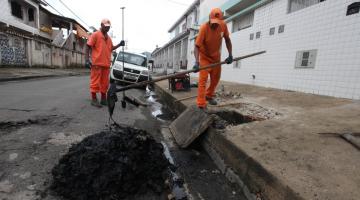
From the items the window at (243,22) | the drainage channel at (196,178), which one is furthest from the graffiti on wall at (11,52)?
the drainage channel at (196,178)

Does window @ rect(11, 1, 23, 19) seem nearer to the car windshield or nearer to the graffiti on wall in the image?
the graffiti on wall

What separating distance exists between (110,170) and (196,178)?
0.79 meters

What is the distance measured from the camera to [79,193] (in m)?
1.55

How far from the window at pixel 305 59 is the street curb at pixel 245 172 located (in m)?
3.98

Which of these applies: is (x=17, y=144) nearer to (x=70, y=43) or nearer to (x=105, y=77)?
(x=105, y=77)

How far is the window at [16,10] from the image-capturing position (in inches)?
699

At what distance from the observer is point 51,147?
2285 mm

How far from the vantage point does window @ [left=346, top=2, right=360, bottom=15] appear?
Answer: 4194 millimetres

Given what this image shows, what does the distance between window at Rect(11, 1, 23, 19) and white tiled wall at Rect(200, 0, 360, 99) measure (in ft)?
64.2

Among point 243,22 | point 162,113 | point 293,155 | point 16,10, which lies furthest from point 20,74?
point 16,10

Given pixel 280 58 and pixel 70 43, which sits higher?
pixel 70 43

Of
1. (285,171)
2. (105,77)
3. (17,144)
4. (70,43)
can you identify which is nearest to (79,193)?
(17,144)

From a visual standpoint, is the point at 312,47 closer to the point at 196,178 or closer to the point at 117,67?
the point at 196,178

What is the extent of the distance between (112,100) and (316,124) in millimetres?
2475
